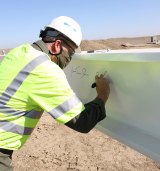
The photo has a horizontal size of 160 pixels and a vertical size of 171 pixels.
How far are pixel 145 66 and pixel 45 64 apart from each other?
772mm

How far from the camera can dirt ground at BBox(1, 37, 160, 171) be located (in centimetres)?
587

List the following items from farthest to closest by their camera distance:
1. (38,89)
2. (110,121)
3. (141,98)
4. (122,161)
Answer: (122,161) → (110,121) → (141,98) → (38,89)

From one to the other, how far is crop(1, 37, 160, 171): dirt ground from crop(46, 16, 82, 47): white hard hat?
3.16m

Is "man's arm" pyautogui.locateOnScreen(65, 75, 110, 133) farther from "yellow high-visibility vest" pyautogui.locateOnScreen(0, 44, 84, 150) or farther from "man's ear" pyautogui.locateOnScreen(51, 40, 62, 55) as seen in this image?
"man's ear" pyautogui.locateOnScreen(51, 40, 62, 55)

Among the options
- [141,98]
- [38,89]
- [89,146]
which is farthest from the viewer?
[89,146]

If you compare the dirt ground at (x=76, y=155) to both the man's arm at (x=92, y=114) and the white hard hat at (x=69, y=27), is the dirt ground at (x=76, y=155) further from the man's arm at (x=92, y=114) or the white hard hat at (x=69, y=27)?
the white hard hat at (x=69, y=27)

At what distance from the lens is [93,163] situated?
5.96 m

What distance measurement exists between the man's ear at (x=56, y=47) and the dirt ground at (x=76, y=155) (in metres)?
3.13

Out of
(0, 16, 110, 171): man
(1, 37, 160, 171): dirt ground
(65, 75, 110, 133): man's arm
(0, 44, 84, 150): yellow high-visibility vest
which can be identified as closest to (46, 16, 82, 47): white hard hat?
(0, 16, 110, 171): man

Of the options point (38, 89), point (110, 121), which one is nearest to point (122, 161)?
point (110, 121)

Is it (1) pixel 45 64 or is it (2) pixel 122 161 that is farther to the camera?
(2) pixel 122 161

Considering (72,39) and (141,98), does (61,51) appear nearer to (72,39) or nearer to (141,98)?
(72,39)

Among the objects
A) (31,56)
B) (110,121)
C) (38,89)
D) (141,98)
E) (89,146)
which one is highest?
(31,56)

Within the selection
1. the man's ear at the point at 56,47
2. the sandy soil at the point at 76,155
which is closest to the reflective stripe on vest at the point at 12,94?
the man's ear at the point at 56,47
